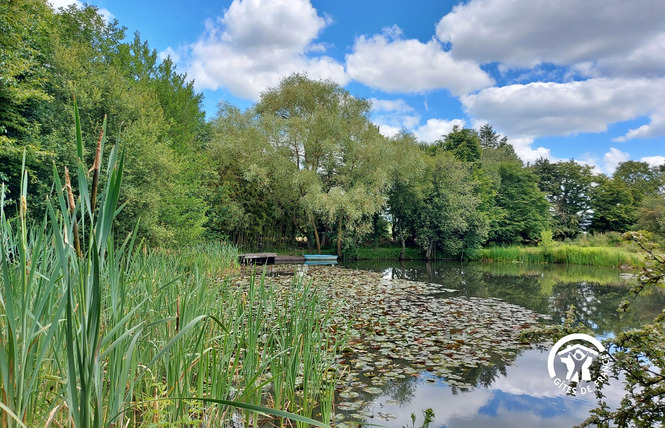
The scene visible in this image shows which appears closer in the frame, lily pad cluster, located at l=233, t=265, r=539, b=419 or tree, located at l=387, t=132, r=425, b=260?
lily pad cluster, located at l=233, t=265, r=539, b=419

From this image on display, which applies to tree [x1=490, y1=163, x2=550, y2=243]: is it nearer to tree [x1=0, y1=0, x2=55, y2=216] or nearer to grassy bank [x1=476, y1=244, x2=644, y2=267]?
grassy bank [x1=476, y1=244, x2=644, y2=267]

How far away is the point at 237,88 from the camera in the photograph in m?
21.4

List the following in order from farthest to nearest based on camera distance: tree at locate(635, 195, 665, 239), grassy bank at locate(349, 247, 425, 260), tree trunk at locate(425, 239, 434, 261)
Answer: tree trunk at locate(425, 239, 434, 261)
grassy bank at locate(349, 247, 425, 260)
tree at locate(635, 195, 665, 239)

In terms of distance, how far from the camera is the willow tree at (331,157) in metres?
16.7

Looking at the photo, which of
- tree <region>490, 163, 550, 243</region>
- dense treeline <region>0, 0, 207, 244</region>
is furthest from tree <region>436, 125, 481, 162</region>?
dense treeline <region>0, 0, 207, 244</region>

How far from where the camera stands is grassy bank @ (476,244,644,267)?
16.6 meters

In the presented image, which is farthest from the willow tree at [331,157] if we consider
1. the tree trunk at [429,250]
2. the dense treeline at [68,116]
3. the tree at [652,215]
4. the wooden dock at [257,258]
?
the tree at [652,215]

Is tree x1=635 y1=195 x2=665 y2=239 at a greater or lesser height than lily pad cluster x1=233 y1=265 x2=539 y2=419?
greater

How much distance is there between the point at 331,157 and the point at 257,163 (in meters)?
3.75

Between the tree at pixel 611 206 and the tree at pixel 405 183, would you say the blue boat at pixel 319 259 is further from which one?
the tree at pixel 611 206

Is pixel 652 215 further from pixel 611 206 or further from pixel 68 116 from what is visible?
pixel 68 116

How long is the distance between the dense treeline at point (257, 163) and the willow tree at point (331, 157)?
0.24 feet

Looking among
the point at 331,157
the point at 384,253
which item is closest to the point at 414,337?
the point at 331,157

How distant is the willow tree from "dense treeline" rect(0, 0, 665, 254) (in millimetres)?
72
